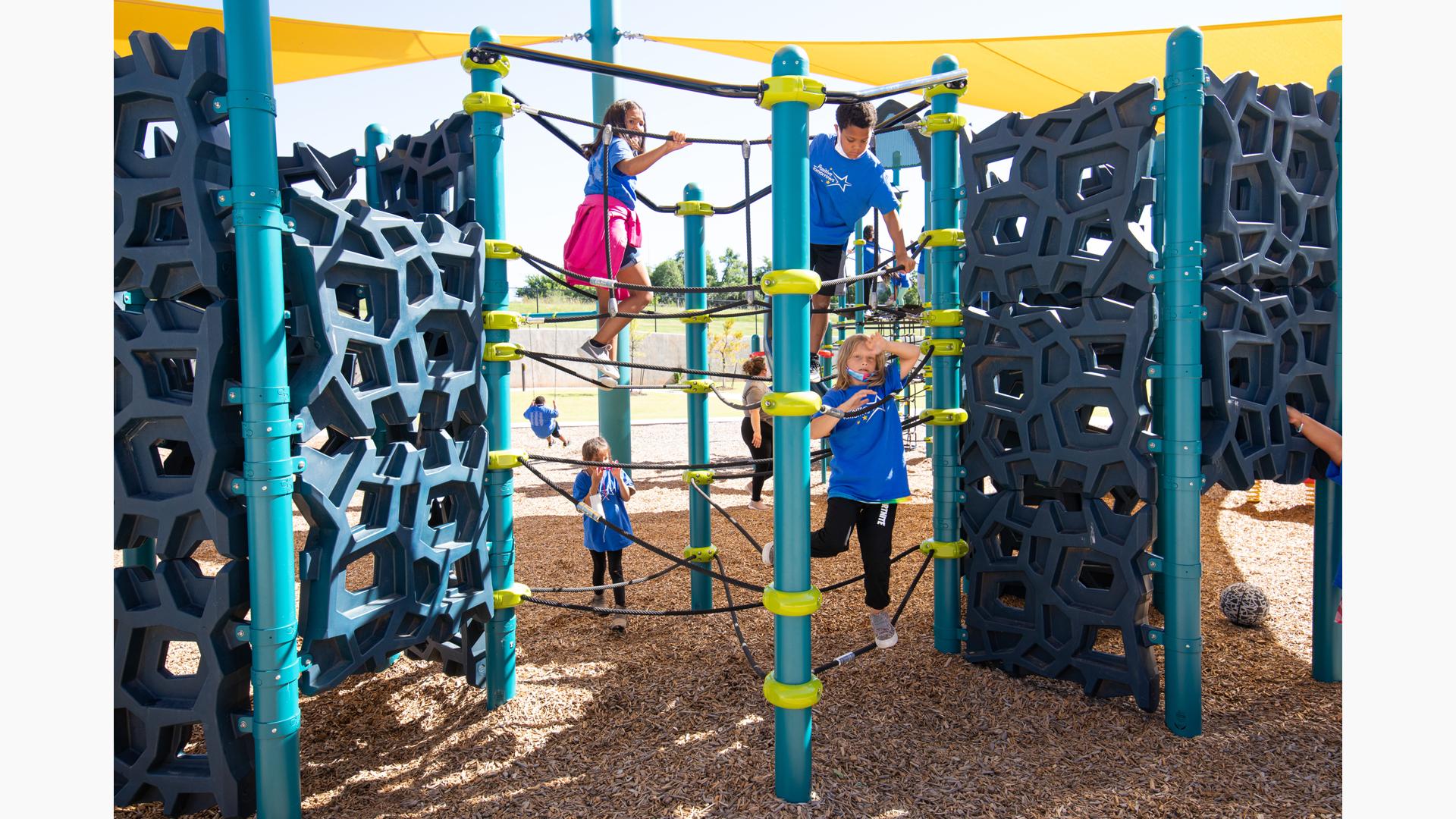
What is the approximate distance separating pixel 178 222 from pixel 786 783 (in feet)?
9.20

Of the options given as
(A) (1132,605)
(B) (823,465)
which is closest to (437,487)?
(A) (1132,605)

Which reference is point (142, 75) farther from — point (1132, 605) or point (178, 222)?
point (1132, 605)

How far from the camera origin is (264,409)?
2.60m

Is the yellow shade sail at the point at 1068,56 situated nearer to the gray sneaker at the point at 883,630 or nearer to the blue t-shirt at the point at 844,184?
the blue t-shirt at the point at 844,184

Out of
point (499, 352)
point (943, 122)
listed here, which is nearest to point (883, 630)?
point (499, 352)

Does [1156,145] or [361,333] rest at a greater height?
[1156,145]

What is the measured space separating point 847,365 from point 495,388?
160cm

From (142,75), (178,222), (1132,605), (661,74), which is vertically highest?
(661,74)

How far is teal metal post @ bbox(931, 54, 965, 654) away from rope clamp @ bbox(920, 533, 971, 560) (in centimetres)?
1

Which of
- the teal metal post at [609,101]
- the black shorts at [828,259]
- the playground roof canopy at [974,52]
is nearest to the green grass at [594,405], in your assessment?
the playground roof canopy at [974,52]

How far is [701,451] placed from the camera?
538cm

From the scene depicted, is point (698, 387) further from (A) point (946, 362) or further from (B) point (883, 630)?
(B) point (883, 630)

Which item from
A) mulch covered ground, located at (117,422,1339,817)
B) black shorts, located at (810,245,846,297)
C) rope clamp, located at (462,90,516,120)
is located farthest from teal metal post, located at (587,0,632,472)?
rope clamp, located at (462,90,516,120)

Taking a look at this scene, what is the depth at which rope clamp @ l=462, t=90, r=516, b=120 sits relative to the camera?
12.0 ft
